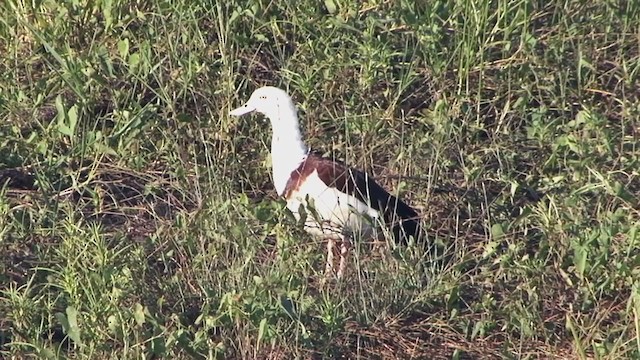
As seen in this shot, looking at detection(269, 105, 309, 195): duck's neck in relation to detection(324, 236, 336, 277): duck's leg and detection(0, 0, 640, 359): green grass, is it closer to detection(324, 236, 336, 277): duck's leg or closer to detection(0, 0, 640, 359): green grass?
detection(0, 0, 640, 359): green grass

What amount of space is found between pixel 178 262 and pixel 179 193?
0.63 metres

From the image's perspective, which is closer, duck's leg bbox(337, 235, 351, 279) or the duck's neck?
duck's leg bbox(337, 235, 351, 279)

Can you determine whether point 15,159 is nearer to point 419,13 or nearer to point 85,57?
point 85,57

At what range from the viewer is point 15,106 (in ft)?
19.8

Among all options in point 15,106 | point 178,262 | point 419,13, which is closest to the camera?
point 178,262

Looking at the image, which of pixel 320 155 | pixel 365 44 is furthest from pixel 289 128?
pixel 365 44

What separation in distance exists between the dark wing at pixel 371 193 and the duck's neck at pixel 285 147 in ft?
0.27

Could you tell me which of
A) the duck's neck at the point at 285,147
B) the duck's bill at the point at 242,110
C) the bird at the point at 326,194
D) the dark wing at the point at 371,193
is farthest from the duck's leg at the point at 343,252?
the duck's bill at the point at 242,110

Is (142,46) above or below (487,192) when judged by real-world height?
above

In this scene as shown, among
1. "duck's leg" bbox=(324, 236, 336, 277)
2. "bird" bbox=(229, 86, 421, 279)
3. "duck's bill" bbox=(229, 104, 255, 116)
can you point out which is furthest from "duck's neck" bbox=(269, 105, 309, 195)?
"duck's leg" bbox=(324, 236, 336, 277)

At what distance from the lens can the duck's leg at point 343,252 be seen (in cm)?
499

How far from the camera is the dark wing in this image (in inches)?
210

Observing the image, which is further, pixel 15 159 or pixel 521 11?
pixel 521 11

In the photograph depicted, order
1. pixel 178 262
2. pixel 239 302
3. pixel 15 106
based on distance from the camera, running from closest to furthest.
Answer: pixel 239 302, pixel 178 262, pixel 15 106
